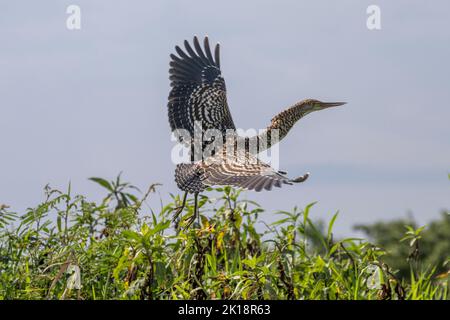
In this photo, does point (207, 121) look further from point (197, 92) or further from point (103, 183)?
point (103, 183)

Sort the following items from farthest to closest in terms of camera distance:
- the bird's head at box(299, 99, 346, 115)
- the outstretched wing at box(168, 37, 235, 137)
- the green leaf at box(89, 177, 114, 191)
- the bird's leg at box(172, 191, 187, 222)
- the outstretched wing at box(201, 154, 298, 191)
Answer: the bird's head at box(299, 99, 346, 115) < the outstretched wing at box(168, 37, 235, 137) < the green leaf at box(89, 177, 114, 191) < the bird's leg at box(172, 191, 187, 222) < the outstretched wing at box(201, 154, 298, 191)

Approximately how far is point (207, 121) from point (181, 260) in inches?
96.8

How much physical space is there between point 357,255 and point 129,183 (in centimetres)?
212

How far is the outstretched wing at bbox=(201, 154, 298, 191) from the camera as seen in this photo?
7.22 metres

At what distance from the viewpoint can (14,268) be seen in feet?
25.2

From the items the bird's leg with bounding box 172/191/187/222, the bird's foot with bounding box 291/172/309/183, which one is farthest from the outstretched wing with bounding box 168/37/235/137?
the bird's foot with bounding box 291/172/309/183

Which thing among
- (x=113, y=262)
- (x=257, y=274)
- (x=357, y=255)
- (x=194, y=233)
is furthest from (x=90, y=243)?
(x=357, y=255)

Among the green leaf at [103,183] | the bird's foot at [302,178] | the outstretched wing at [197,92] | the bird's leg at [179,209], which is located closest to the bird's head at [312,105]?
the outstretched wing at [197,92]

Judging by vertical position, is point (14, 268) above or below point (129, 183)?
below

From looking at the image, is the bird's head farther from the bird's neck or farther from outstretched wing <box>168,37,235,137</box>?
outstretched wing <box>168,37,235,137</box>

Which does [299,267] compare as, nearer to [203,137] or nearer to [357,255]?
[357,255]

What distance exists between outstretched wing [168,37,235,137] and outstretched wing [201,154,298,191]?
110 cm

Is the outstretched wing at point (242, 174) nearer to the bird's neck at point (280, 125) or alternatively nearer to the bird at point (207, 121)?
the bird at point (207, 121)

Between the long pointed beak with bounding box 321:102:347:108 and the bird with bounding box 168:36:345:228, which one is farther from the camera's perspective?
the long pointed beak with bounding box 321:102:347:108
